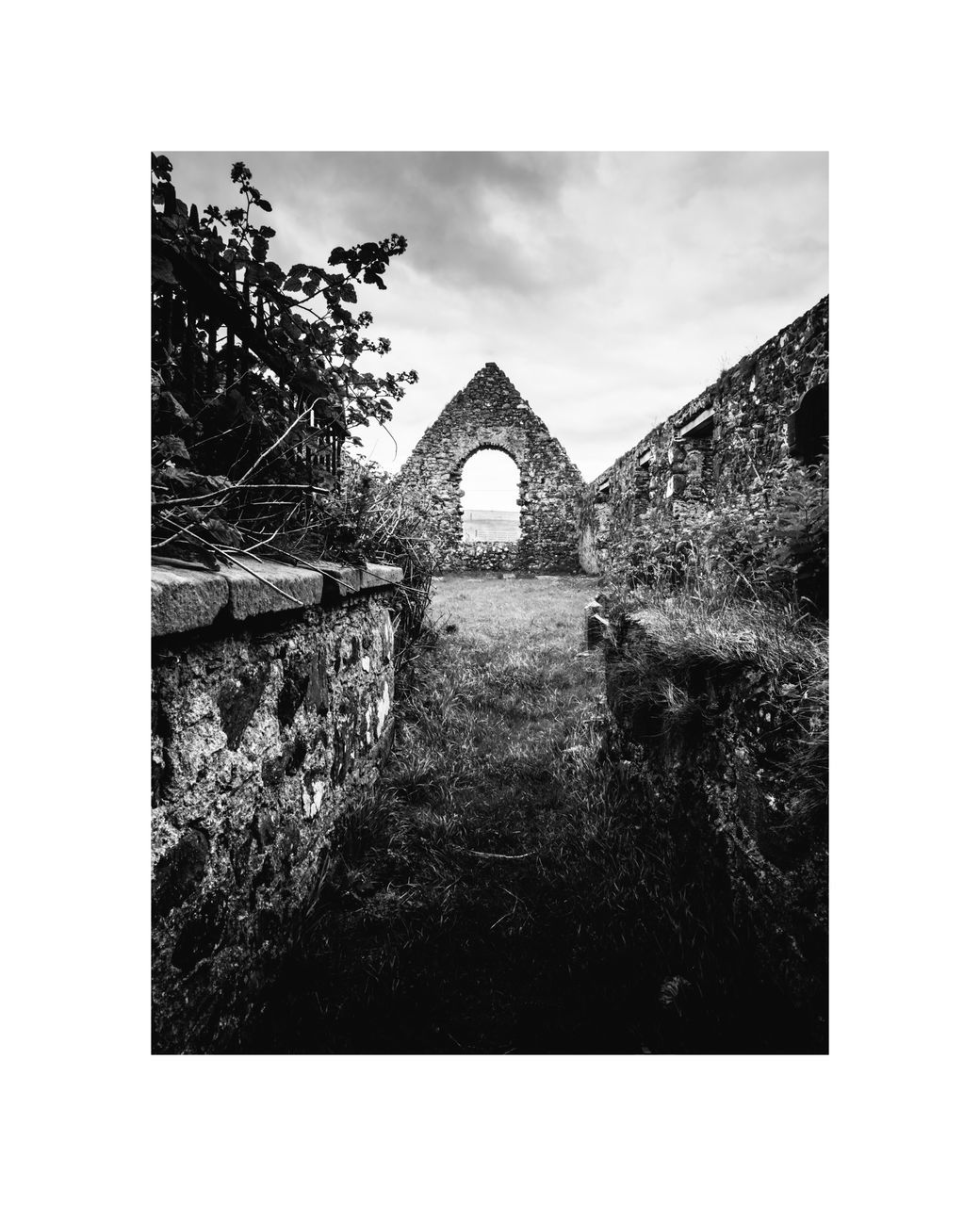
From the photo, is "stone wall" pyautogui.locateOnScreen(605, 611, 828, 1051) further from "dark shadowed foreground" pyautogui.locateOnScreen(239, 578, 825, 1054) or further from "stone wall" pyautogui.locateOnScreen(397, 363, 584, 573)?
"stone wall" pyautogui.locateOnScreen(397, 363, 584, 573)

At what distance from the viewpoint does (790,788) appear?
1.43 m

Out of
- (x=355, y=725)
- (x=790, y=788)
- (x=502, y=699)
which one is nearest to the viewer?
(x=790, y=788)

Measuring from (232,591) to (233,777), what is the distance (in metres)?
0.58

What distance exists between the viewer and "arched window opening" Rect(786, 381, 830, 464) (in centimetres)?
358

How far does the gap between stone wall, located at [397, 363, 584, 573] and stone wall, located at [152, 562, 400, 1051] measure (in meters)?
12.4

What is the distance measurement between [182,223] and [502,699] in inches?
126

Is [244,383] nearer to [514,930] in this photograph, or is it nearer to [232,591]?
[232,591]

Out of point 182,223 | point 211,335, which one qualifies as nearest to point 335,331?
point 211,335

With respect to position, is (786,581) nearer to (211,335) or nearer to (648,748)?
(648,748)

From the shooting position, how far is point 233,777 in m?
1.46

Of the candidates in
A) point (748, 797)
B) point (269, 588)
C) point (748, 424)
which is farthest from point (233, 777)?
point (748, 424)

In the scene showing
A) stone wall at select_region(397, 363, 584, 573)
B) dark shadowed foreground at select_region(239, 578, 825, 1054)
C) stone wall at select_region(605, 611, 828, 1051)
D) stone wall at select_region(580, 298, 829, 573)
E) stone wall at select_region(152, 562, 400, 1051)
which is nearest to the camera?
stone wall at select_region(152, 562, 400, 1051)

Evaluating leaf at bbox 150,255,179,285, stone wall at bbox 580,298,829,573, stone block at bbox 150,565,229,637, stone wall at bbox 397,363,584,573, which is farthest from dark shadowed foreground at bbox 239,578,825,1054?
stone wall at bbox 397,363,584,573

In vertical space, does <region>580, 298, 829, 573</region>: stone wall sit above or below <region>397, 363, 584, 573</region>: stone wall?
below
